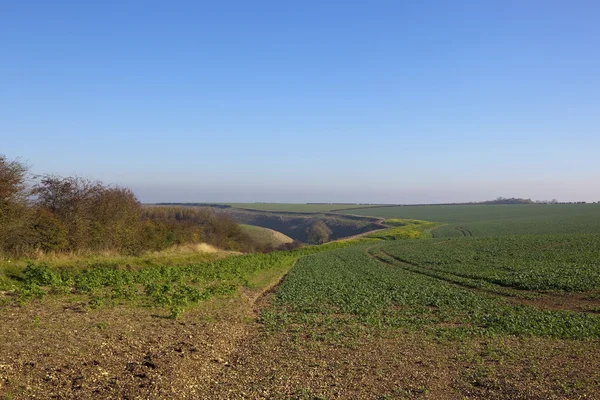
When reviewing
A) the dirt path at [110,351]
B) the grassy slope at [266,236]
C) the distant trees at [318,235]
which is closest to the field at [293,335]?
the dirt path at [110,351]

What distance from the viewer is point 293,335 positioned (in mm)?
15703

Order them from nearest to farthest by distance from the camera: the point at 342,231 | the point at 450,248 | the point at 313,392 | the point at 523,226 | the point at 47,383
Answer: the point at 47,383
the point at 313,392
the point at 450,248
the point at 523,226
the point at 342,231

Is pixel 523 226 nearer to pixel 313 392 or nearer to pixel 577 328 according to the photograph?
pixel 577 328

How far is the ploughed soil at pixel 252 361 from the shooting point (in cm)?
938

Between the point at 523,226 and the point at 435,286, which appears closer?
the point at 435,286

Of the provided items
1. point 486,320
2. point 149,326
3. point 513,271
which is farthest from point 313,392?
point 513,271

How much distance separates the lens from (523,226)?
80750mm

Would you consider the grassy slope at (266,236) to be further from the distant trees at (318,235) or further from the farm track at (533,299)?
the farm track at (533,299)

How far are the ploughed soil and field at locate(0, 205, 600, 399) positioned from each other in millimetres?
50

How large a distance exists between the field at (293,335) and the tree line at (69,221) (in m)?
4.16

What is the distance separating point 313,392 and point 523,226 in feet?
Answer: 269

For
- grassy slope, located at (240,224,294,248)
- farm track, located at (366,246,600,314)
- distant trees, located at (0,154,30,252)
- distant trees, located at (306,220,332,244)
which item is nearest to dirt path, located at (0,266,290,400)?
distant trees, located at (0,154,30,252)

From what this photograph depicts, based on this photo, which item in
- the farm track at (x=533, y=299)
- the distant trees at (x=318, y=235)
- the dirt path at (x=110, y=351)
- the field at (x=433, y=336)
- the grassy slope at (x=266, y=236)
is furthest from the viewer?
the distant trees at (x=318, y=235)

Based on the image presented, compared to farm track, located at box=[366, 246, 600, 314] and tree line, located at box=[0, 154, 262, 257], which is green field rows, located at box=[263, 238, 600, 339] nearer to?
farm track, located at box=[366, 246, 600, 314]
